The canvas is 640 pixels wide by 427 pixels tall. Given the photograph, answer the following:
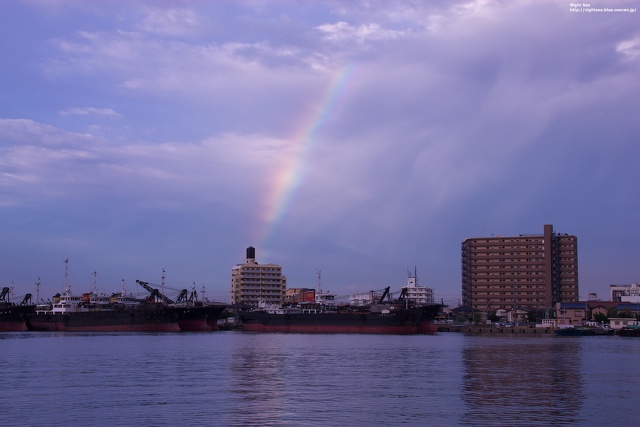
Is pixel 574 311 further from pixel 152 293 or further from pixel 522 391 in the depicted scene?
pixel 522 391

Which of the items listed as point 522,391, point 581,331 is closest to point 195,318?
point 581,331

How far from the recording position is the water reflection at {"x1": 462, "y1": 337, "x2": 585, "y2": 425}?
2938 centimetres

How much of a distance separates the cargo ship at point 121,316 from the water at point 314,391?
78.4 m

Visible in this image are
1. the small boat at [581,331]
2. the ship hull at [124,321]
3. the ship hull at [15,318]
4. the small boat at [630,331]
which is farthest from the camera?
the ship hull at [15,318]

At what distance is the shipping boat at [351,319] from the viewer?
422 feet

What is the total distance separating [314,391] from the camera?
3744cm

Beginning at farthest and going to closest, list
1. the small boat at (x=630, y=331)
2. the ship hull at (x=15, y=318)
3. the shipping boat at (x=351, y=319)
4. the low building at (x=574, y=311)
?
the low building at (x=574, y=311), the ship hull at (x=15, y=318), the small boat at (x=630, y=331), the shipping boat at (x=351, y=319)

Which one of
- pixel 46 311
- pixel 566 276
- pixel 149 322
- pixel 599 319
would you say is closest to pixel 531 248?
pixel 566 276

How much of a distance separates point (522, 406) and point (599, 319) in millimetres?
147889

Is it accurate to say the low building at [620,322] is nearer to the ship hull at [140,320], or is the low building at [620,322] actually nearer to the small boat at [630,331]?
the small boat at [630,331]

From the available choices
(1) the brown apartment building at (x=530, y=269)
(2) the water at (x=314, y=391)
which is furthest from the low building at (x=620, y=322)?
(2) the water at (x=314, y=391)

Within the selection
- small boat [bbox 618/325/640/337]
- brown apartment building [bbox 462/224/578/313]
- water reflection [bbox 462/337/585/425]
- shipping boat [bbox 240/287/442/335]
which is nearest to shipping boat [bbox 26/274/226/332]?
shipping boat [bbox 240/287/442/335]

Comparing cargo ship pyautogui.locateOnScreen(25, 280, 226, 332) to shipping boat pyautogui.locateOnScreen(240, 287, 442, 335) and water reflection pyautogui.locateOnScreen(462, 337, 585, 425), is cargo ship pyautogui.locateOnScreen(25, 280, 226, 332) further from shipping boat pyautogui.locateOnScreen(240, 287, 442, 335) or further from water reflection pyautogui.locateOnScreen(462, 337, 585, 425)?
water reflection pyautogui.locateOnScreen(462, 337, 585, 425)

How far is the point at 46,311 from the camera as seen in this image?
156 m
